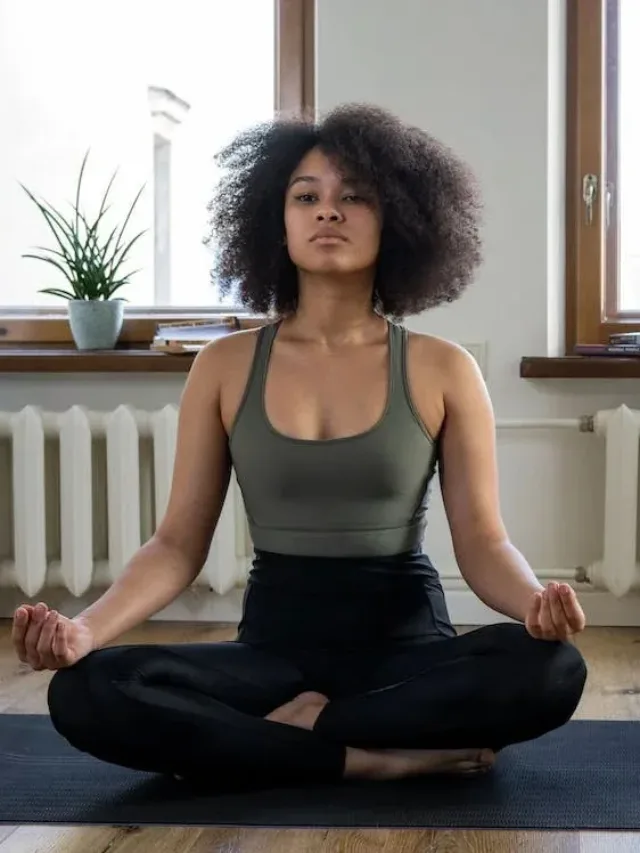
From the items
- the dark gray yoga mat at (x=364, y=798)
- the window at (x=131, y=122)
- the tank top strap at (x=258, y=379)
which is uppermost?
the window at (x=131, y=122)

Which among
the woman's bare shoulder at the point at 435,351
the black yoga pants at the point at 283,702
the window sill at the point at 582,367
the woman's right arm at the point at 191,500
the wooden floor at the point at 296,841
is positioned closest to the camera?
the wooden floor at the point at 296,841

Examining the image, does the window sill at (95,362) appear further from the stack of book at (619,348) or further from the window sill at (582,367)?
the stack of book at (619,348)

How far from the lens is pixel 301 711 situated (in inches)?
63.0

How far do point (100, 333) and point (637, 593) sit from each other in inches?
54.0

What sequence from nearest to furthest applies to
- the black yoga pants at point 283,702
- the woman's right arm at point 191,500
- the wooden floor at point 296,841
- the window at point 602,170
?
1. the wooden floor at point 296,841
2. the black yoga pants at point 283,702
3. the woman's right arm at point 191,500
4. the window at point 602,170

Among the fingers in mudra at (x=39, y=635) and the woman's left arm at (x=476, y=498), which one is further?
the woman's left arm at (x=476, y=498)

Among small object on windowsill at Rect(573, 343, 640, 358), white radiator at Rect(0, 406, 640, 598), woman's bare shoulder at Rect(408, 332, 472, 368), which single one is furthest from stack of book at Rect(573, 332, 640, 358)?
woman's bare shoulder at Rect(408, 332, 472, 368)

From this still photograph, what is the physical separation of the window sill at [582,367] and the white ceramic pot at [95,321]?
950mm

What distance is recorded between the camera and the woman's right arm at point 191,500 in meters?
1.66

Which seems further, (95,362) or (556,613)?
(95,362)

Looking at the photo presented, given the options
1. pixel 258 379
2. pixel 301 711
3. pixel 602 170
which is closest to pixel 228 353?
pixel 258 379

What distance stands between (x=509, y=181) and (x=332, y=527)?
1.31m

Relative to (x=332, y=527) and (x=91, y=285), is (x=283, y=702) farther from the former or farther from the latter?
(x=91, y=285)

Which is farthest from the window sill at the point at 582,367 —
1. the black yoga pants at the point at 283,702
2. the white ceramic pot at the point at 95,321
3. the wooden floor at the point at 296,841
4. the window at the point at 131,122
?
the wooden floor at the point at 296,841
